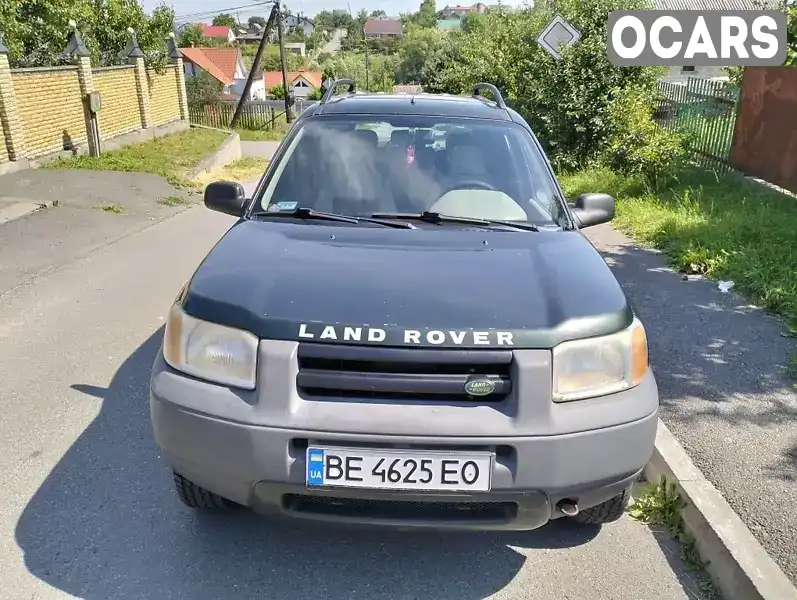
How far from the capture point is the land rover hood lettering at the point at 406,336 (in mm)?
2264

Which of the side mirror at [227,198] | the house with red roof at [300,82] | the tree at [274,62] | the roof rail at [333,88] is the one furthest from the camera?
the tree at [274,62]

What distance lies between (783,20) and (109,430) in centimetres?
1177

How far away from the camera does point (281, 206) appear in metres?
3.40

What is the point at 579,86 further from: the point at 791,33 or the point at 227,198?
the point at 227,198

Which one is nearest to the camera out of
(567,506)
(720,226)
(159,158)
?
(567,506)

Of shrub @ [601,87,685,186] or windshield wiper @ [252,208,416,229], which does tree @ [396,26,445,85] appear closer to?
shrub @ [601,87,685,186]

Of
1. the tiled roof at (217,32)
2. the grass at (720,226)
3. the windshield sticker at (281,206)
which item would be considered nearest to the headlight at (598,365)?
the windshield sticker at (281,206)

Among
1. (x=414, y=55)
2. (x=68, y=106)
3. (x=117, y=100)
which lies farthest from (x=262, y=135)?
(x=414, y=55)

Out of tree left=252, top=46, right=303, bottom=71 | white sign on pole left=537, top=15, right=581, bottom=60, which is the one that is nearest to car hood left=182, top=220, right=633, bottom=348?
white sign on pole left=537, top=15, right=581, bottom=60

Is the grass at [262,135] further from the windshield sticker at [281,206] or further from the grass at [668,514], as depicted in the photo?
the grass at [668,514]

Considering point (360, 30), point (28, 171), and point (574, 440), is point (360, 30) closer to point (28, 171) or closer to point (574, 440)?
point (28, 171)

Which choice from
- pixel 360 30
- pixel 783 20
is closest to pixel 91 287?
pixel 783 20

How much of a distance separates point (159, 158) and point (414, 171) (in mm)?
14311

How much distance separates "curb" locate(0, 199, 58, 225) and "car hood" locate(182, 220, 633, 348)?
306 inches
